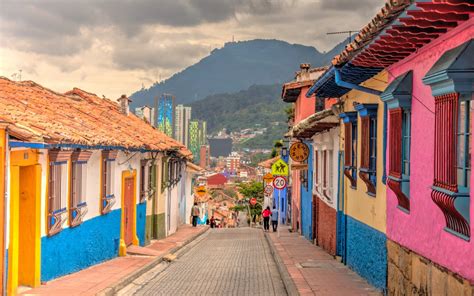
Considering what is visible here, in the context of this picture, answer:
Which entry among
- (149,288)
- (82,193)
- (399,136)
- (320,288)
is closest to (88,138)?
(82,193)

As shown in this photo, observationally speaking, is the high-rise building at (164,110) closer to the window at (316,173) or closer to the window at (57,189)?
the window at (316,173)

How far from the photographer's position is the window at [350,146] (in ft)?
49.4

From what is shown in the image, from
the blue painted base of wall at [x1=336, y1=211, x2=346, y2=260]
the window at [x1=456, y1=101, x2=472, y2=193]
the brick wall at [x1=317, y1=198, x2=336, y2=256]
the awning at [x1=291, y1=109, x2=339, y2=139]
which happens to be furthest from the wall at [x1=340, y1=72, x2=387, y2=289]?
the window at [x1=456, y1=101, x2=472, y2=193]

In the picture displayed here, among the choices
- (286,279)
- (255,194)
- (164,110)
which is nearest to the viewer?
(286,279)

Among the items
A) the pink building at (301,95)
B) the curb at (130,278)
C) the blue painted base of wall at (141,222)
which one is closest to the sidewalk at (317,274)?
the curb at (130,278)

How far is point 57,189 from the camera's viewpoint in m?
13.0

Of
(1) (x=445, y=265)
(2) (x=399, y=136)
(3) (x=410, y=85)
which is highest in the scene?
(3) (x=410, y=85)

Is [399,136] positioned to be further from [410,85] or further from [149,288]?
[149,288]

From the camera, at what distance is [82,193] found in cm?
1487

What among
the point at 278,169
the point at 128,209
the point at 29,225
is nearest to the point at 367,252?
the point at 29,225

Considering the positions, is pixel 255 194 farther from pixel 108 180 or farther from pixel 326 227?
pixel 108 180

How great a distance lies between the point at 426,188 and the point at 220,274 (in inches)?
308

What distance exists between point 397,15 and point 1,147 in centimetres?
559

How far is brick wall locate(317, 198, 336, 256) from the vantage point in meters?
18.6
